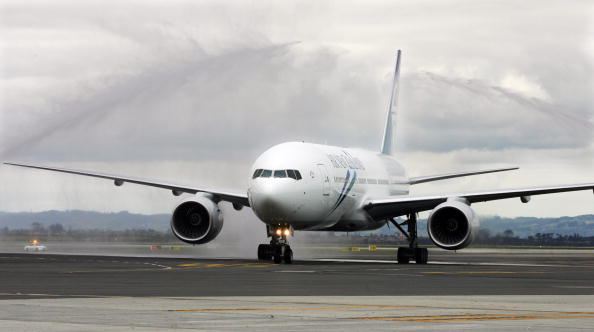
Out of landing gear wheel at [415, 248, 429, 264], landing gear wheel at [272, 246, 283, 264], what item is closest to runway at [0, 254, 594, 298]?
landing gear wheel at [272, 246, 283, 264]

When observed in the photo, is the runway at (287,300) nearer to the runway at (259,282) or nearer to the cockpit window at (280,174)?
the runway at (259,282)

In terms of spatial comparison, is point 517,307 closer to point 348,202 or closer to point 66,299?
point 66,299

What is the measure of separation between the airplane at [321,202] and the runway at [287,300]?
932cm

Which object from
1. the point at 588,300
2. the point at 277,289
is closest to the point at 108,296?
the point at 277,289

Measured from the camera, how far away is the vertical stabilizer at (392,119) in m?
62.8

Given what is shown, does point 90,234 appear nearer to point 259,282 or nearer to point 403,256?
point 403,256

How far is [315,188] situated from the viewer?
45562 mm

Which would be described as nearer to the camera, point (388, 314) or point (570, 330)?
point (570, 330)

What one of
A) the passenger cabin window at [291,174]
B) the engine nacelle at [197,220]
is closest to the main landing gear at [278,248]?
the passenger cabin window at [291,174]

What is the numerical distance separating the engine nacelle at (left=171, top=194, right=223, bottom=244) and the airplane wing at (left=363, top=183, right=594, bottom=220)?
24.2 feet

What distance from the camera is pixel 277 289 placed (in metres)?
25.5

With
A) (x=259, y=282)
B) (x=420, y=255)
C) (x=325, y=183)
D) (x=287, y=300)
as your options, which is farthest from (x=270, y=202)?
(x=287, y=300)

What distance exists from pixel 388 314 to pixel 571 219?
401 feet

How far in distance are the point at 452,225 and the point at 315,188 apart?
5.85m
